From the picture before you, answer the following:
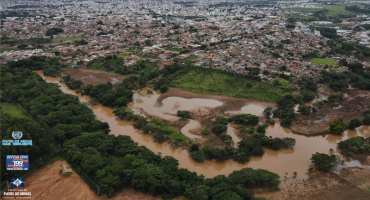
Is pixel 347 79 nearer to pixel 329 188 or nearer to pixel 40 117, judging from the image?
pixel 329 188

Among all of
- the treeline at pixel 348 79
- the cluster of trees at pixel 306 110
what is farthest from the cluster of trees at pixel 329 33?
the cluster of trees at pixel 306 110

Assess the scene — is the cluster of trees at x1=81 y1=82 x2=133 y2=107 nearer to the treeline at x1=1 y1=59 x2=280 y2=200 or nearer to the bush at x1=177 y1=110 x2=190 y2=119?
the treeline at x1=1 y1=59 x2=280 y2=200

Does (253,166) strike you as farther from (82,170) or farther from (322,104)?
(322,104)

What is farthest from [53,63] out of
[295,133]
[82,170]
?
[295,133]

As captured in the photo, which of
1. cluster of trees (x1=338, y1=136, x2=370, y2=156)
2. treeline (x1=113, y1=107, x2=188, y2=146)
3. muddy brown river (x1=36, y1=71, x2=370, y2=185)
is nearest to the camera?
muddy brown river (x1=36, y1=71, x2=370, y2=185)

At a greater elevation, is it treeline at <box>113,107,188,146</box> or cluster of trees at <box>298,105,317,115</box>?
cluster of trees at <box>298,105,317,115</box>

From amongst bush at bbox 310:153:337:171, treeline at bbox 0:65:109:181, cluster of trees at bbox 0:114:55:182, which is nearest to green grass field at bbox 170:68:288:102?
bush at bbox 310:153:337:171

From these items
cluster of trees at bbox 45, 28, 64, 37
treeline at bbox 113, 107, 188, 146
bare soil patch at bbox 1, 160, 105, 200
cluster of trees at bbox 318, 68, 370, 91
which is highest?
cluster of trees at bbox 45, 28, 64, 37
